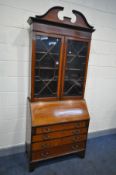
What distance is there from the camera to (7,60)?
1.92 m

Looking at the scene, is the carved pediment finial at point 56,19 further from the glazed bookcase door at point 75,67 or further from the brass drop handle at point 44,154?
the brass drop handle at point 44,154

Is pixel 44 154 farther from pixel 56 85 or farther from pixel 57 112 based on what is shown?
pixel 56 85

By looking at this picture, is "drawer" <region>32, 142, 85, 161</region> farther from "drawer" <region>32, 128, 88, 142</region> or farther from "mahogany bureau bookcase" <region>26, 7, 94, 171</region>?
"drawer" <region>32, 128, 88, 142</region>

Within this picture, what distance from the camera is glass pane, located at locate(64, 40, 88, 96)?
1.95 metres

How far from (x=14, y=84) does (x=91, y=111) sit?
148 centimetres

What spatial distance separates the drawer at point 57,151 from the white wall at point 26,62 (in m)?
0.45

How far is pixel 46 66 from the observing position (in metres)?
1.88

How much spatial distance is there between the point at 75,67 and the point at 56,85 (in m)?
0.37

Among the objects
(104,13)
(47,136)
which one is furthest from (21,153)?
(104,13)

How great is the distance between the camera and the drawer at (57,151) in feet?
6.39

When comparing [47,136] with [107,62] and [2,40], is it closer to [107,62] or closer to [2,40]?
[2,40]

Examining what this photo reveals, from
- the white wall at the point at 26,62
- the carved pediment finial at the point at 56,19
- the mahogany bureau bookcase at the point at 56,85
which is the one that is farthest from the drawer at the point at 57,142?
the carved pediment finial at the point at 56,19

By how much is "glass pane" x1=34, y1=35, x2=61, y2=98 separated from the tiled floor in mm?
1010

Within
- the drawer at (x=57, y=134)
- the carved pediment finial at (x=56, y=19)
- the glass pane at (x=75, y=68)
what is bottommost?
the drawer at (x=57, y=134)
